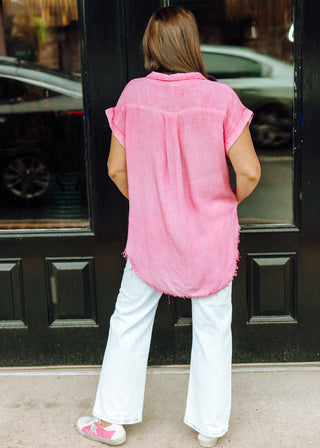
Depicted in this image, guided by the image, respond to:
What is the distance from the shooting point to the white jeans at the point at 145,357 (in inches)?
106

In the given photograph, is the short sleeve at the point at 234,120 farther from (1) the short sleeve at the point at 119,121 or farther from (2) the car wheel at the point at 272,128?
(2) the car wheel at the point at 272,128

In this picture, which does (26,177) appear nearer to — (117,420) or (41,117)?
(41,117)

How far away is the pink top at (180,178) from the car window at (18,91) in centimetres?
107

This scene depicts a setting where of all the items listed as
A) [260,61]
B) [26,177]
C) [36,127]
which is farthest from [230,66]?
[26,177]

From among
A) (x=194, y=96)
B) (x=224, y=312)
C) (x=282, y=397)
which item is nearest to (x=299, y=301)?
(x=282, y=397)

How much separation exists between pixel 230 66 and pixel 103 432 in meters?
1.96

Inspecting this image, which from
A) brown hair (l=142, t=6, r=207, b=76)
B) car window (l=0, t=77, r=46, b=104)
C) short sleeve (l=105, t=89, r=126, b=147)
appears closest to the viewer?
brown hair (l=142, t=6, r=207, b=76)

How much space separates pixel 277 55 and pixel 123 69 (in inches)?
32.3

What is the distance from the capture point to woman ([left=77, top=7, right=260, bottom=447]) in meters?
2.42

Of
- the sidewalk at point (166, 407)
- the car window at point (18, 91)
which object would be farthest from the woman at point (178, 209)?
the car window at point (18, 91)

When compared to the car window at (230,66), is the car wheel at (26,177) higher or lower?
lower

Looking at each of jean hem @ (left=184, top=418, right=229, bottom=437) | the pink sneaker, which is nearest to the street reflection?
jean hem @ (left=184, top=418, right=229, bottom=437)

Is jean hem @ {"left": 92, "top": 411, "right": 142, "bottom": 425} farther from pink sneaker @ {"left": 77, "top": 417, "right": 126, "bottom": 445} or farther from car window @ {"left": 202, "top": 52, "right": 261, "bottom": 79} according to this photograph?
car window @ {"left": 202, "top": 52, "right": 261, "bottom": 79}

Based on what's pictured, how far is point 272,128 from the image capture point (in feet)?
11.2
